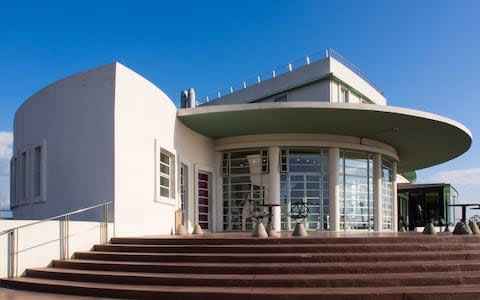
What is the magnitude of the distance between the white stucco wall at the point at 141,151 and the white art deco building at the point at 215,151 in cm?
3

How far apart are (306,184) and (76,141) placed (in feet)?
31.0

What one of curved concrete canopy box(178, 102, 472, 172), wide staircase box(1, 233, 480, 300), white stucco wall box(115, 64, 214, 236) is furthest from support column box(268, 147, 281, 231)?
wide staircase box(1, 233, 480, 300)

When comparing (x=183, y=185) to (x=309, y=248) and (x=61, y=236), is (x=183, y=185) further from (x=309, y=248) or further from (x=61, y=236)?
(x=309, y=248)

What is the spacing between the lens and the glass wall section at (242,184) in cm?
1931

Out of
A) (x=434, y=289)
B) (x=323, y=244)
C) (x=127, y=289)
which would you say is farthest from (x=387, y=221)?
(x=127, y=289)

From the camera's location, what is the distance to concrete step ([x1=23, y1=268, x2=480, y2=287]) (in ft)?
27.8

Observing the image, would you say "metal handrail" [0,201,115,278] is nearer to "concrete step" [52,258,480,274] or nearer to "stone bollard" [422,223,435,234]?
"concrete step" [52,258,480,274]

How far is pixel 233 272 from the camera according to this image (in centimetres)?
912

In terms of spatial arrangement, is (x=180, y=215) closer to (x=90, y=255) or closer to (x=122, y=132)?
(x=122, y=132)

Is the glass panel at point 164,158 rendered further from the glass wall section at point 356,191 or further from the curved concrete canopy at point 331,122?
the glass wall section at point 356,191

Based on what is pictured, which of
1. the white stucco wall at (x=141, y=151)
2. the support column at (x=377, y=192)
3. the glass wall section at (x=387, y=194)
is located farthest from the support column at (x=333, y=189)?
the white stucco wall at (x=141, y=151)

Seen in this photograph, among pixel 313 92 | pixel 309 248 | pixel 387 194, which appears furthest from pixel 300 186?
pixel 309 248

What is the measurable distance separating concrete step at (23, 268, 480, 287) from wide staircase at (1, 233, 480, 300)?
0.02 metres

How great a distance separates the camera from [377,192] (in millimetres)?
20531
